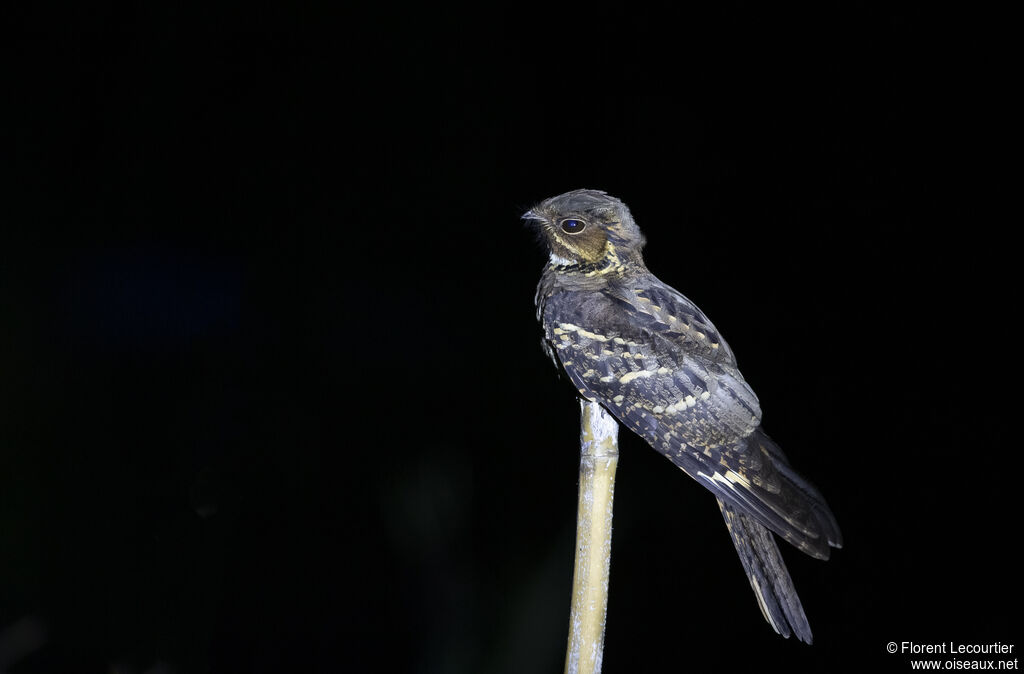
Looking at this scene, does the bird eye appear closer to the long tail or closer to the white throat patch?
the white throat patch

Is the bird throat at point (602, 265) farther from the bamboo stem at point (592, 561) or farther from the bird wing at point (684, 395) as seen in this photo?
the bamboo stem at point (592, 561)

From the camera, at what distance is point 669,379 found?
119 centimetres

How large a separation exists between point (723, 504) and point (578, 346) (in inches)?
13.3

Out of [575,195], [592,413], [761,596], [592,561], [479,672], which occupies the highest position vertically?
[575,195]

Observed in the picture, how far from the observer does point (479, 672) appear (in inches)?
73.6

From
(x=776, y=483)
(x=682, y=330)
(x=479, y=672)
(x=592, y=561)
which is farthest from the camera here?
(x=479, y=672)

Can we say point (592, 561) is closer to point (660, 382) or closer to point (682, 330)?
point (660, 382)

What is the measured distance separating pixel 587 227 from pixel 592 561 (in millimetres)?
558

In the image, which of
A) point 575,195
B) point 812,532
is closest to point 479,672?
point 812,532

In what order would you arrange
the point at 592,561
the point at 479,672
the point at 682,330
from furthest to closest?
the point at 479,672 → the point at 682,330 → the point at 592,561

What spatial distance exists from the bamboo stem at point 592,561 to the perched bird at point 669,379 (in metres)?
0.14

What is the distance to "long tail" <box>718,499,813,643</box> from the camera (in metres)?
1.05

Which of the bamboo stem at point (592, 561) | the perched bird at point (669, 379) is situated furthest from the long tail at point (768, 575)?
the bamboo stem at point (592, 561)

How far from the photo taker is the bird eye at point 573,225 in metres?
1.25
